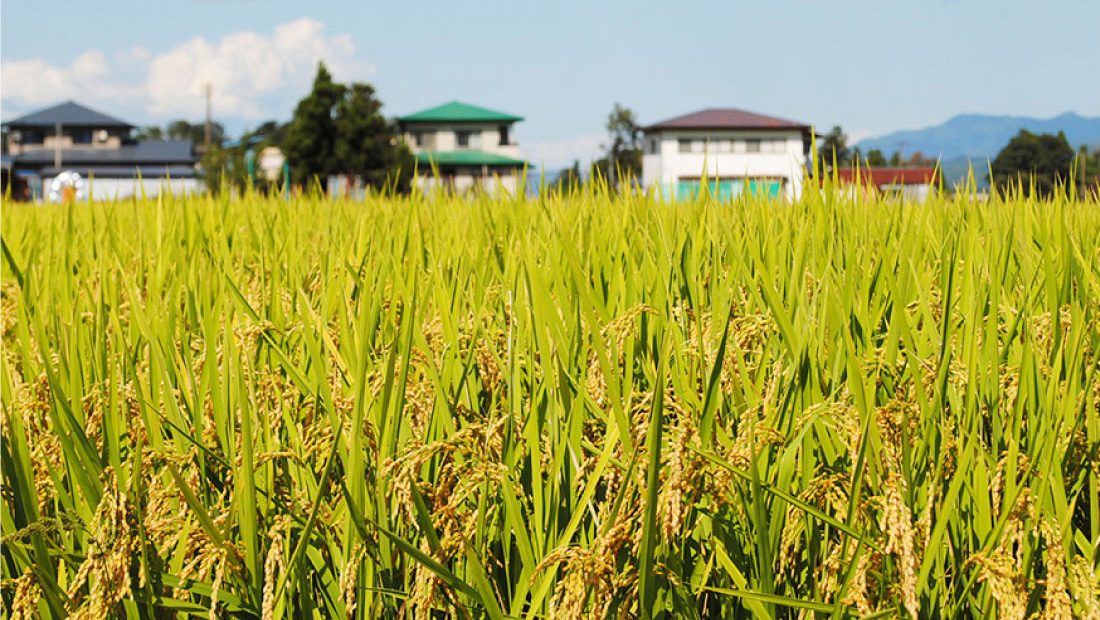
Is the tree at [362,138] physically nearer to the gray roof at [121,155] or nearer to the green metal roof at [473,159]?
the green metal roof at [473,159]

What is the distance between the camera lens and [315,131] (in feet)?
125

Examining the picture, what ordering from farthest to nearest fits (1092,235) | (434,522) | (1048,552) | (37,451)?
1. (1092,235)
2. (37,451)
3. (434,522)
4. (1048,552)

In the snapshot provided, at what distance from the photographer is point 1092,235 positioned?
8.93 ft

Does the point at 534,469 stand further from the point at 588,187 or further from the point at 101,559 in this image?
the point at 588,187

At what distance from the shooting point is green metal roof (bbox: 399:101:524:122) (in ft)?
189

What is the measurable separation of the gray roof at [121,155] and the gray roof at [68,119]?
6.33ft

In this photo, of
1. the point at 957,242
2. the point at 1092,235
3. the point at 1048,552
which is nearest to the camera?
the point at 1048,552

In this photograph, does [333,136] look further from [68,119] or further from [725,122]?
[68,119]

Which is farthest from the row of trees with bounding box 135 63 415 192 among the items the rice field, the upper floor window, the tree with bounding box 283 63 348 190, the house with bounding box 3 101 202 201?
the rice field

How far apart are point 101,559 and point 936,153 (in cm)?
251

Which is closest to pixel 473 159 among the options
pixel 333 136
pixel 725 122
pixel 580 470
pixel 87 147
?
pixel 725 122

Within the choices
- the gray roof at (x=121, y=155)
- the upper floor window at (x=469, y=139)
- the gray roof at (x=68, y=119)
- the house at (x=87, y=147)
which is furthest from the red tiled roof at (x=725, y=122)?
the gray roof at (x=68, y=119)

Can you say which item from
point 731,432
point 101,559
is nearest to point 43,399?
point 101,559

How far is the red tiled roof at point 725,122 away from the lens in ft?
181
